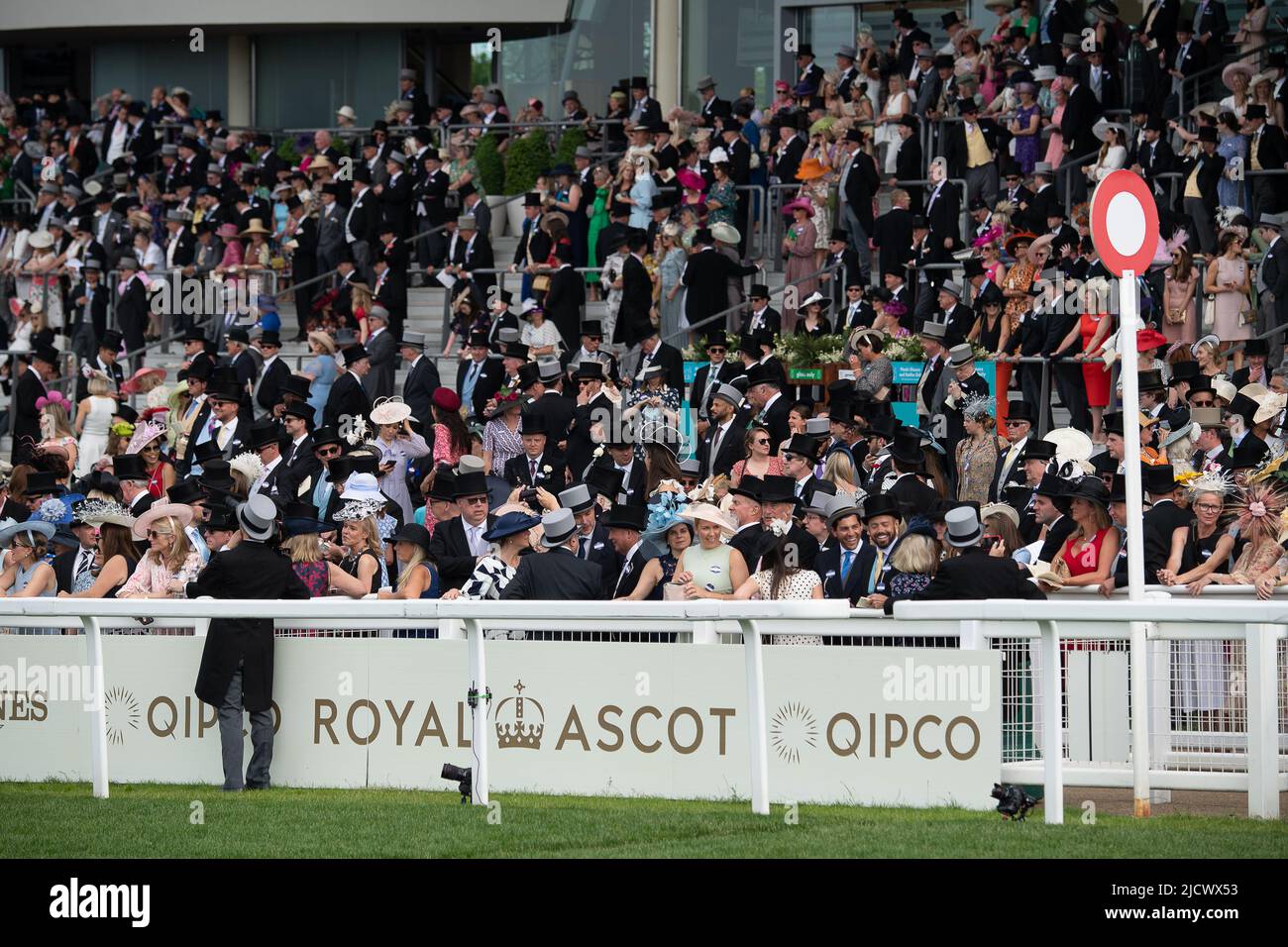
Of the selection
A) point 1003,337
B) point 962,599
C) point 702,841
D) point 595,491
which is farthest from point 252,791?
point 1003,337

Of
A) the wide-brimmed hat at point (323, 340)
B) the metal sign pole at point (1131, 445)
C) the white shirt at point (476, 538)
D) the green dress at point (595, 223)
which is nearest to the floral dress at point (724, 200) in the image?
the green dress at point (595, 223)

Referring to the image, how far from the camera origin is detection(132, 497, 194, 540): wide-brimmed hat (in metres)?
12.0

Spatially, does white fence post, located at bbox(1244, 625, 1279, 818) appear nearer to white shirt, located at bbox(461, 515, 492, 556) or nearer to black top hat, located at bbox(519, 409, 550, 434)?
white shirt, located at bbox(461, 515, 492, 556)

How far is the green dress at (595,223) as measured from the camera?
2241cm

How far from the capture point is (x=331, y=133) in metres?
29.3

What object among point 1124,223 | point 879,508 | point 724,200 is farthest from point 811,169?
point 1124,223

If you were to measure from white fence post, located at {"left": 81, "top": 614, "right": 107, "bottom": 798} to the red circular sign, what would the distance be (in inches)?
216

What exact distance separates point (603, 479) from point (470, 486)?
209 cm

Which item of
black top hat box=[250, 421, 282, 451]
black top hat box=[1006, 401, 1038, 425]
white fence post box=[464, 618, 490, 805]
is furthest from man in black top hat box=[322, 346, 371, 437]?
white fence post box=[464, 618, 490, 805]

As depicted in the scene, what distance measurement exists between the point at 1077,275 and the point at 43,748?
34.5 ft

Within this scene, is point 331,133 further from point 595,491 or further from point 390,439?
point 595,491

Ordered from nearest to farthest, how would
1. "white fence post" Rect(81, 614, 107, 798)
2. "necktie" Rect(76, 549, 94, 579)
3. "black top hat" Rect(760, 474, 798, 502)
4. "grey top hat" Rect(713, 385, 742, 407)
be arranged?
"white fence post" Rect(81, 614, 107, 798) → "black top hat" Rect(760, 474, 798, 502) → "necktie" Rect(76, 549, 94, 579) → "grey top hat" Rect(713, 385, 742, 407)

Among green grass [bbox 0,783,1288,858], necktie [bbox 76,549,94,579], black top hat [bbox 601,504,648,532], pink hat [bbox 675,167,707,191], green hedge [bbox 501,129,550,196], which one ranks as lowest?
green grass [bbox 0,783,1288,858]

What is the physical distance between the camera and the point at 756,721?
888 centimetres
